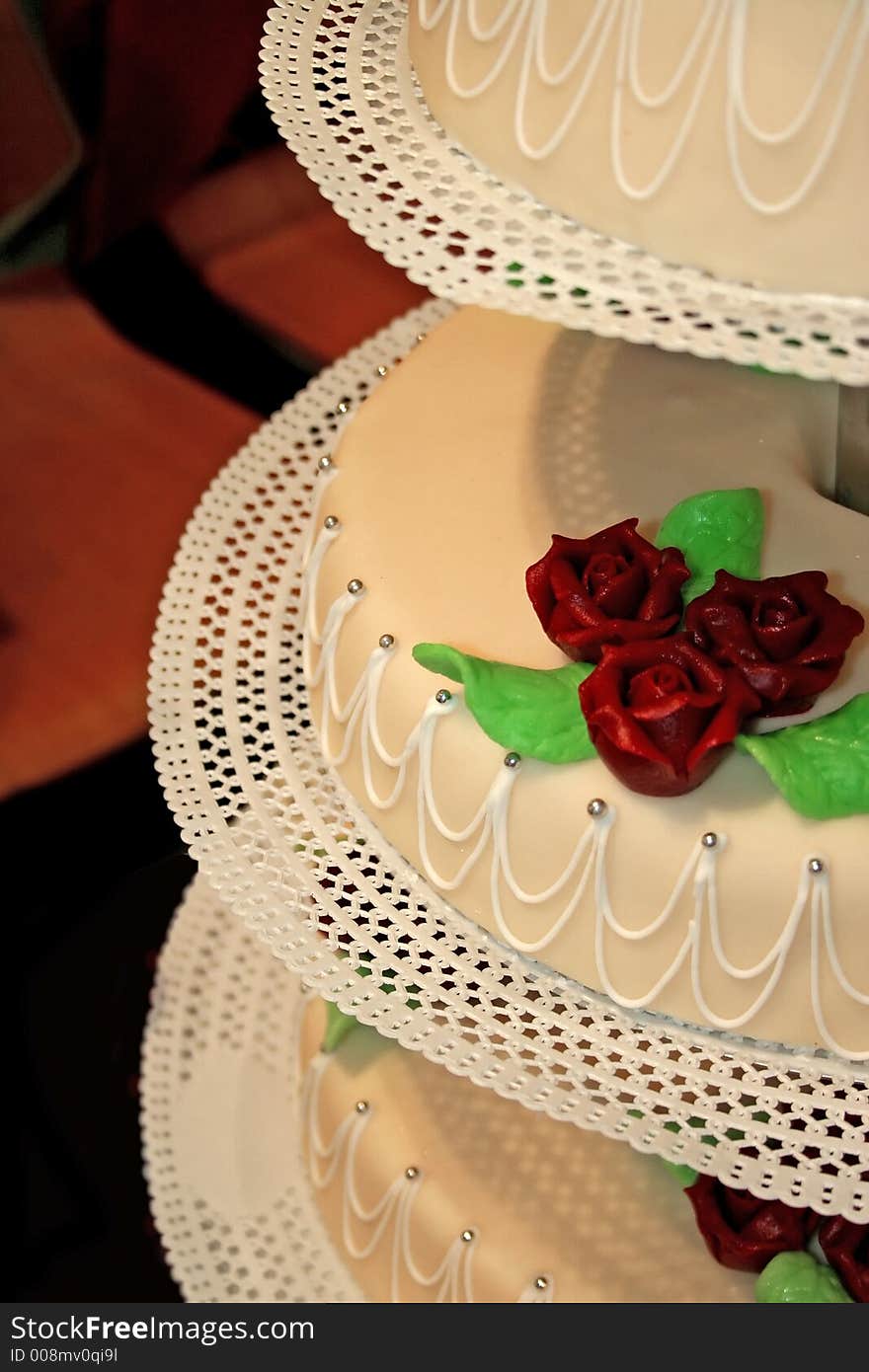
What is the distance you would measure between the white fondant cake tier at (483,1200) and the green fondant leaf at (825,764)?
0.43m

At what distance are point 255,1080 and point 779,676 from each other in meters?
0.86

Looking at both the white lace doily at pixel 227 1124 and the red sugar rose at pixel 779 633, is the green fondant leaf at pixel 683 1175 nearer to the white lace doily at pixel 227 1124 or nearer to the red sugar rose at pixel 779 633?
the white lace doily at pixel 227 1124

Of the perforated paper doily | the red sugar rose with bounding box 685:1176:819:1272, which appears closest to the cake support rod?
the perforated paper doily

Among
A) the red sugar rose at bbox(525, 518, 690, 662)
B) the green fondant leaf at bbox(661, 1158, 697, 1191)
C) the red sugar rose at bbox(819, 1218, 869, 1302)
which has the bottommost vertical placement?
the green fondant leaf at bbox(661, 1158, 697, 1191)

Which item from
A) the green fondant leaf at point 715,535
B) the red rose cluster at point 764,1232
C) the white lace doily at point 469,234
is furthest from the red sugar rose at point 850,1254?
the white lace doily at point 469,234

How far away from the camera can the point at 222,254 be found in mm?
2561

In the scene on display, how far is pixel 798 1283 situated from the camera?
3.43 ft

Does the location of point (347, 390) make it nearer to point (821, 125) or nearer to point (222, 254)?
point (821, 125)

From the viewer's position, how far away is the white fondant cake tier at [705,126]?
0.77 metres

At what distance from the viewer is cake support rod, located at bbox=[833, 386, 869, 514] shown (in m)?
1.05

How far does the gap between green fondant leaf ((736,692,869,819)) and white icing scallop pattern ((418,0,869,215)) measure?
0.95ft

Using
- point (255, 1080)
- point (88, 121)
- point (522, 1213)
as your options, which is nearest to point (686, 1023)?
point (522, 1213)

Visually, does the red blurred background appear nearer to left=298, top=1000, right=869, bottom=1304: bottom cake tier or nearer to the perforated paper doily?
left=298, top=1000, right=869, bottom=1304: bottom cake tier

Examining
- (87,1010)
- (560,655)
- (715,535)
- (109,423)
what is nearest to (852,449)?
(715,535)
